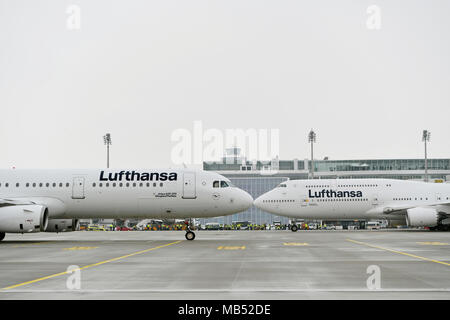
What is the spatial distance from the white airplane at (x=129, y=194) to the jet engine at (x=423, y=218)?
79.2 feet

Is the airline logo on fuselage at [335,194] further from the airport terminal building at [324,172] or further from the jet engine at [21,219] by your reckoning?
the airport terminal building at [324,172]

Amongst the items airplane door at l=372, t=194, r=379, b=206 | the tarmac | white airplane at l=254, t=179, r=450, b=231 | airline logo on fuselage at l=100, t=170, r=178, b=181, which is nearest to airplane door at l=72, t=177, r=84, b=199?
airline logo on fuselage at l=100, t=170, r=178, b=181

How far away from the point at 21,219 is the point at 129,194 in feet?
20.0

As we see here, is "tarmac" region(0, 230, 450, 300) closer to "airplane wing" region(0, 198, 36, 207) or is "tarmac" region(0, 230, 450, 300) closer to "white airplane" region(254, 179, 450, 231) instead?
"airplane wing" region(0, 198, 36, 207)

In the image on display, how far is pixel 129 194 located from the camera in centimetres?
3178

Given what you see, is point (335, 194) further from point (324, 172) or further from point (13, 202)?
point (324, 172)

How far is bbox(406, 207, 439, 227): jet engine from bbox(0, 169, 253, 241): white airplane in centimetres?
2413

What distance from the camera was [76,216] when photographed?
32.7 metres

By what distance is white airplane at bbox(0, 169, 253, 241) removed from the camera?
104ft

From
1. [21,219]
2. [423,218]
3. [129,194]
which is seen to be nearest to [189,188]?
[129,194]

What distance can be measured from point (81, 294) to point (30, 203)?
2267 centimetres

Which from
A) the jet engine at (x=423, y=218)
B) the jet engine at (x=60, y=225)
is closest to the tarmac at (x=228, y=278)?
the jet engine at (x=60, y=225)

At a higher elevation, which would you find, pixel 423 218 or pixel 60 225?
pixel 60 225
